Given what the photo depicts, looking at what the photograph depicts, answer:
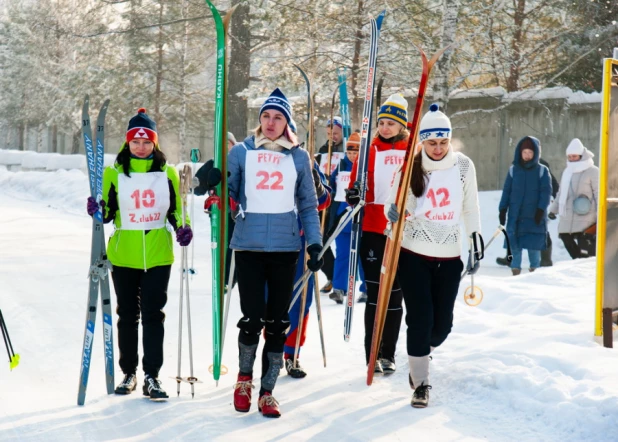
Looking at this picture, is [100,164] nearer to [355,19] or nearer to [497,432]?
[497,432]

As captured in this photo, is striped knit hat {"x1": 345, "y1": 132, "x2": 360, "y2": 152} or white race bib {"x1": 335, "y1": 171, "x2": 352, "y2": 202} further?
white race bib {"x1": 335, "y1": 171, "x2": 352, "y2": 202}

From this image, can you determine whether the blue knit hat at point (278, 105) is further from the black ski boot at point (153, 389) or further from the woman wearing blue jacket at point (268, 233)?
the black ski boot at point (153, 389)

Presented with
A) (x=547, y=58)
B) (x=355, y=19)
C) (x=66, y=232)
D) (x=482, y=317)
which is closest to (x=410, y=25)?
(x=355, y=19)

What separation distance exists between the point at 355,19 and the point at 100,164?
1075cm

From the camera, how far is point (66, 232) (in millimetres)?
14227

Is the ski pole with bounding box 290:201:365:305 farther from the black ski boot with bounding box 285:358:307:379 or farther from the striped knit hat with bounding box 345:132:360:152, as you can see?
the striped knit hat with bounding box 345:132:360:152

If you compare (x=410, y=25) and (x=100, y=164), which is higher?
(x=410, y=25)

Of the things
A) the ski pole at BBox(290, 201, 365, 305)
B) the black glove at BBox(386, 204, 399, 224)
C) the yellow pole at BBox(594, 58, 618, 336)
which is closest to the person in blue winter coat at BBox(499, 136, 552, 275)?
the yellow pole at BBox(594, 58, 618, 336)

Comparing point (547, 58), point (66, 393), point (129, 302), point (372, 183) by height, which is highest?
point (547, 58)

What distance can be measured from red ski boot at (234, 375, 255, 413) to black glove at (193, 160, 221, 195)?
44.8 inches

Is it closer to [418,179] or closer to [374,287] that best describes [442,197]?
[418,179]

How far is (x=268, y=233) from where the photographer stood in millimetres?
4562

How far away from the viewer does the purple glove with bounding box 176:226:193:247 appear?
471 centimetres

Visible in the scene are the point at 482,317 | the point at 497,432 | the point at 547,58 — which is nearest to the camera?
the point at 497,432
